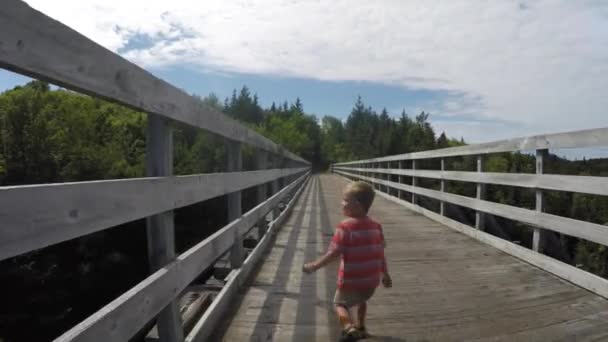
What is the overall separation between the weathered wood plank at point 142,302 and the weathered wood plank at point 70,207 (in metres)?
0.26

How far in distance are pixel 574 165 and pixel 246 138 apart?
683 inches

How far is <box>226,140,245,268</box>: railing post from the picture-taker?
3.41m

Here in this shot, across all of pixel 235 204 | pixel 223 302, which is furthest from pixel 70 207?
pixel 235 204

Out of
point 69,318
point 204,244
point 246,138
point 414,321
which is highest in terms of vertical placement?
point 246,138

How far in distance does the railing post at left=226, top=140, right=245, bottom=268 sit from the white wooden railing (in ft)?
2.55

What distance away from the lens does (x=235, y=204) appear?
3.49m

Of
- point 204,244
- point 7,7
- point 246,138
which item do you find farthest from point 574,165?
point 7,7

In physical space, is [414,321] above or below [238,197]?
below

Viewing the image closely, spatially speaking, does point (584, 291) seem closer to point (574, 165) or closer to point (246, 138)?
point (246, 138)

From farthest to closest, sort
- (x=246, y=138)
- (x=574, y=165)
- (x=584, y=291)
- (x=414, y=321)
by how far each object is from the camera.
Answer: (x=574, y=165) < (x=246, y=138) < (x=584, y=291) < (x=414, y=321)

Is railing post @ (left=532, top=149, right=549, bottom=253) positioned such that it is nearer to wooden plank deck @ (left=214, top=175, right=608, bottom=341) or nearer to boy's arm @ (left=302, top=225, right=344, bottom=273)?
wooden plank deck @ (left=214, top=175, right=608, bottom=341)

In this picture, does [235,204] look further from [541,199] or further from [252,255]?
[541,199]

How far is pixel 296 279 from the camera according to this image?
3598 mm

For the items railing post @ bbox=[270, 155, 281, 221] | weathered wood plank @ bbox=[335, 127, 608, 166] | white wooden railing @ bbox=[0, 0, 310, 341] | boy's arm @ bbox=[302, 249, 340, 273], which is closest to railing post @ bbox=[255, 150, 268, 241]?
railing post @ bbox=[270, 155, 281, 221]
